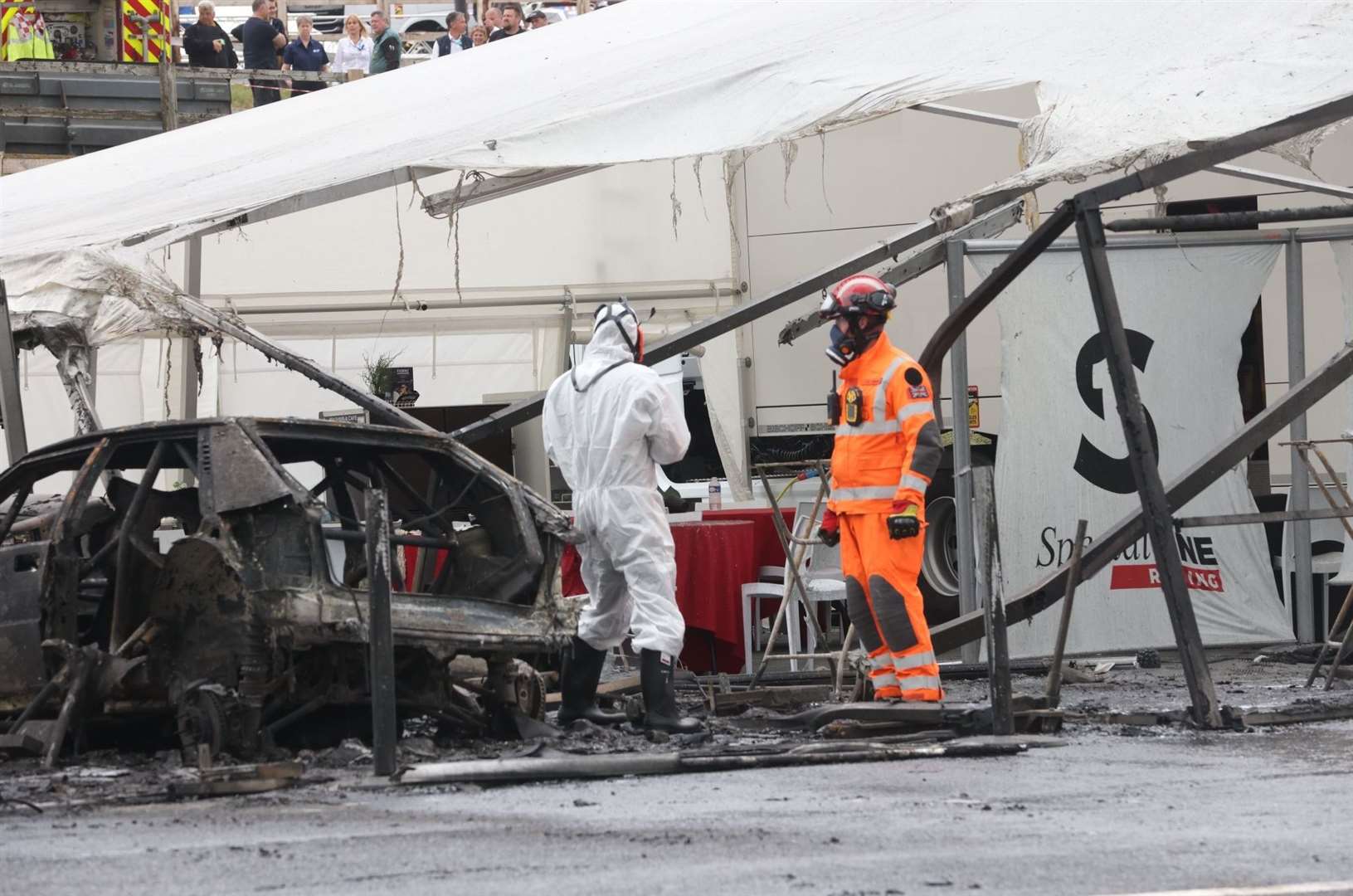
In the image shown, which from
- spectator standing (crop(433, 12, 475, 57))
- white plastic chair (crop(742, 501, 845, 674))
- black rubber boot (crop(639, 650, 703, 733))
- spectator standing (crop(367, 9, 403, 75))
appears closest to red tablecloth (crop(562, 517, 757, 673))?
white plastic chair (crop(742, 501, 845, 674))

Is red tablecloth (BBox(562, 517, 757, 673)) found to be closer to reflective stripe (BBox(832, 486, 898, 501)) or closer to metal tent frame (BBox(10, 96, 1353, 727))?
metal tent frame (BBox(10, 96, 1353, 727))

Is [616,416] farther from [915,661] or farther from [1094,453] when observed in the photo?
[1094,453]

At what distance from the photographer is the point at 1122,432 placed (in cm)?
1144

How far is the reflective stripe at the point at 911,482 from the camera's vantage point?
8.35m

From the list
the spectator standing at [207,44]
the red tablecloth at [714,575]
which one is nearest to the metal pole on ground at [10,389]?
the red tablecloth at [714,575]

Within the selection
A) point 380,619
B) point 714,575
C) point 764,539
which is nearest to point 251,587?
point 380,619

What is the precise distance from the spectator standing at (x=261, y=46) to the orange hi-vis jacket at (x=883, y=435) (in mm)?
14077

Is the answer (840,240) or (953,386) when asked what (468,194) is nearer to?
(953,386)

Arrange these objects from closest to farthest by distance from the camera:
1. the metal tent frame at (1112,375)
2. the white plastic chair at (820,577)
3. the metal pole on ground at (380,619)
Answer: the metal pole on ground at (380,619)
the metal tent frame at (1112,375)
the white plastic chair at (820,577)

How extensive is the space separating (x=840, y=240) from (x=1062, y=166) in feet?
21.4

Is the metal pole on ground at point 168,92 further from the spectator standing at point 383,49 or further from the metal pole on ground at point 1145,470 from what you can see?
the metal pole on ground at point 1145,470

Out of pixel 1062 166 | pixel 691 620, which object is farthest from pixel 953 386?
pixel 1062 166

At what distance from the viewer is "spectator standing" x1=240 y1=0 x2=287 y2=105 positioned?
21.3 metres

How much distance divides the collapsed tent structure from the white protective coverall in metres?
0.92
